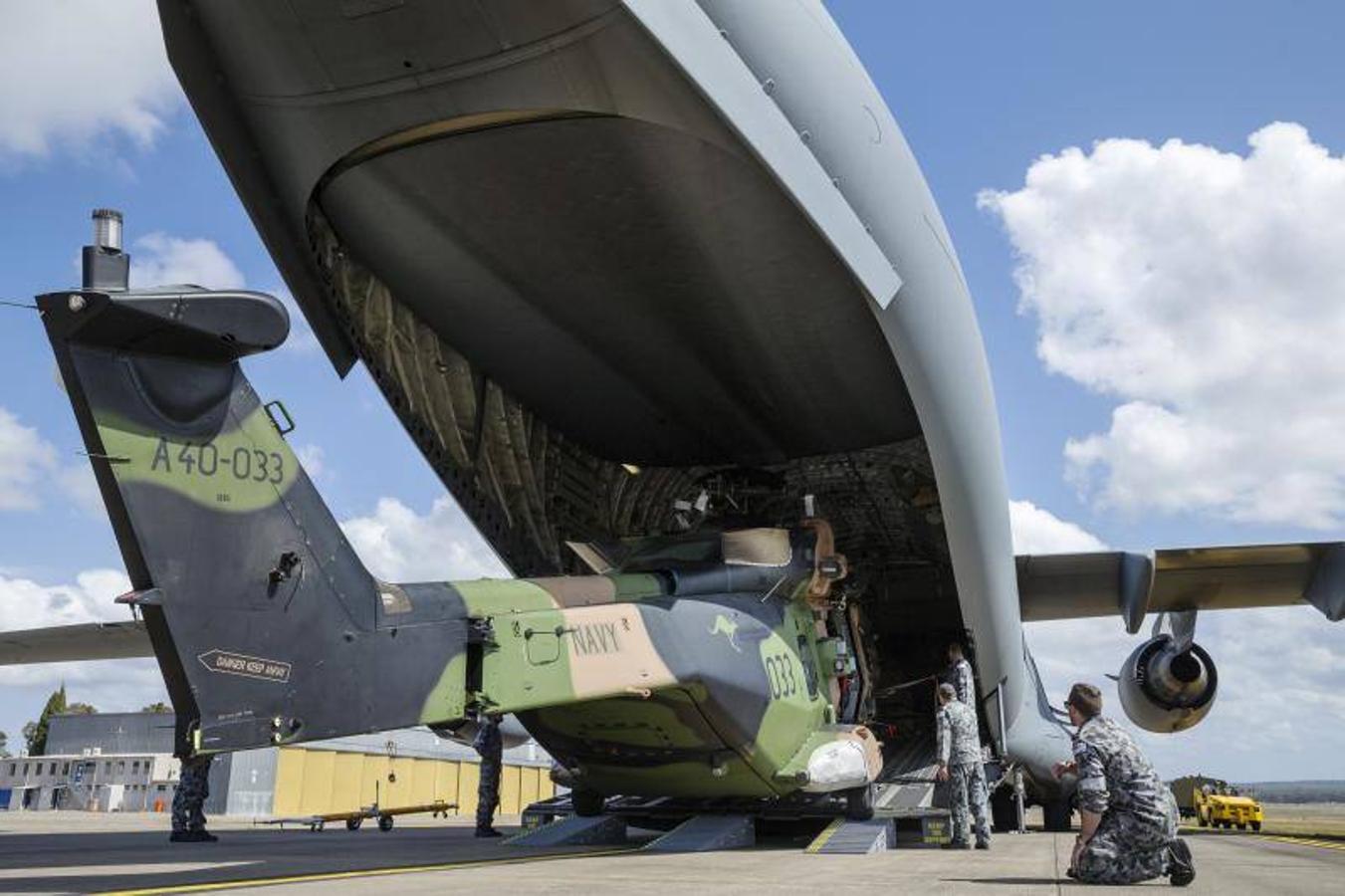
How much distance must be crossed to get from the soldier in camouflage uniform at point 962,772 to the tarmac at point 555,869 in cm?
33

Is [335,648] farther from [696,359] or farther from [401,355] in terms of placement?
[696,359]

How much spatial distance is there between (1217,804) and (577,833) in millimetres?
25166

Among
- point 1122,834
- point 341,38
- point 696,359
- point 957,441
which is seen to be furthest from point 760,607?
point 341,38

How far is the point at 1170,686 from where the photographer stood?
16062 millimetres

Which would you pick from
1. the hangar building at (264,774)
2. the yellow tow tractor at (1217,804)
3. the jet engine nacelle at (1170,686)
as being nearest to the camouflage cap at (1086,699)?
the jet engine nacelle at (1170,686)

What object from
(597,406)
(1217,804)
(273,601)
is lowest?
(1217,804)

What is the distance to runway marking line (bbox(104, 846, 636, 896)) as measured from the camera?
18.9 feet

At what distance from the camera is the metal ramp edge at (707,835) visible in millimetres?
10117

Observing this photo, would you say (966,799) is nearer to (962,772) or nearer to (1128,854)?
(962,772)

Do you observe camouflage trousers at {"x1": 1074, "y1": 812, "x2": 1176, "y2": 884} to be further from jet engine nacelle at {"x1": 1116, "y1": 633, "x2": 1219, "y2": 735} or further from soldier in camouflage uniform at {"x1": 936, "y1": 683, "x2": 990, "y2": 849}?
jet engine nacelle at {"x1": 1116, "y1": 633, "x2": 1219, "y2": 735}

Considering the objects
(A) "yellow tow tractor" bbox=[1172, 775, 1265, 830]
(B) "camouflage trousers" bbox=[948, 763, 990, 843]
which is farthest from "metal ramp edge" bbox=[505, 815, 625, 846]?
(A) "yellow tow tractor" bbox=[1172, 775, 1265, 830]

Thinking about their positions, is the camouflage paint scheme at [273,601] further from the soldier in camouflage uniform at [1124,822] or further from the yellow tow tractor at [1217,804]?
the yellow tow tractor at [1217,804]

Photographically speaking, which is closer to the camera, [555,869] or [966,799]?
[555,869]

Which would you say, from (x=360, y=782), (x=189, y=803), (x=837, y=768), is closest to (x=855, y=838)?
(x=837, y=768)
